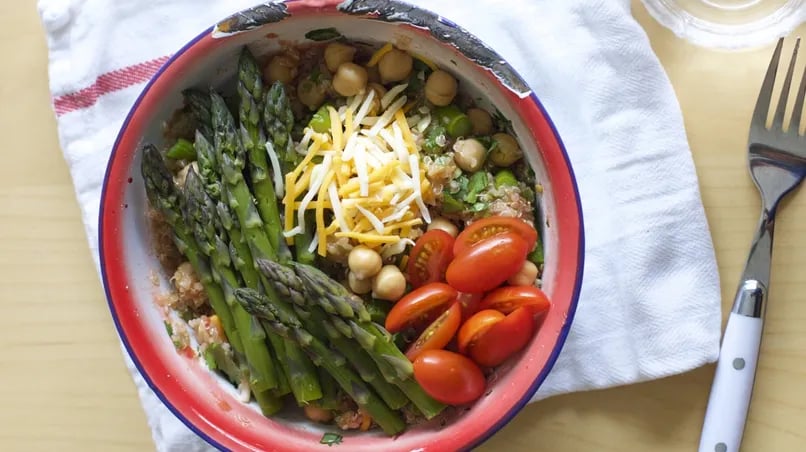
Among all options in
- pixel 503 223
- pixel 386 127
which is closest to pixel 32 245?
pixel 386 127

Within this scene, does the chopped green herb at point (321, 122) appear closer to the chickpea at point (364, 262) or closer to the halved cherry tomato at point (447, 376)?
the chickpea at point (364, 262)

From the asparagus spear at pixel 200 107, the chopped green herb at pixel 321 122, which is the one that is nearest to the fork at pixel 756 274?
the chopped green herb at pixel 321 122

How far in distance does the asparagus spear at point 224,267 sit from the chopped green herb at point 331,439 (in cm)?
12

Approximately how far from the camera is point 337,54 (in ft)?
4.41

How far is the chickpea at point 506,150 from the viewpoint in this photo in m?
1.33

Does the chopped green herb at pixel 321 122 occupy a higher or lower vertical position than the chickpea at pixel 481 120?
lower

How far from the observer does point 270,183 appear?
1348 mm

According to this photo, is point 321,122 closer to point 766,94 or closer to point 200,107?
point 200,107

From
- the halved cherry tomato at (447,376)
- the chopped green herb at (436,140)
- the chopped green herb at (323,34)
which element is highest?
the chopped green herb at (323,34)

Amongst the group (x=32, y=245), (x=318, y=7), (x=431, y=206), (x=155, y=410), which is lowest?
(x=155, y=410)

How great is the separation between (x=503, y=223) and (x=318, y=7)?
45 cm

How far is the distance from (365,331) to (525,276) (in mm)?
275

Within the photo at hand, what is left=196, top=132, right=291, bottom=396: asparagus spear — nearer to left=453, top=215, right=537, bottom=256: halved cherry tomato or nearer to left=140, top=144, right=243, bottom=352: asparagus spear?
left=140, top=144, right=243, bottom=352: asparagus spear

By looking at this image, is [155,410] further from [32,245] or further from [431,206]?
[431,206]
